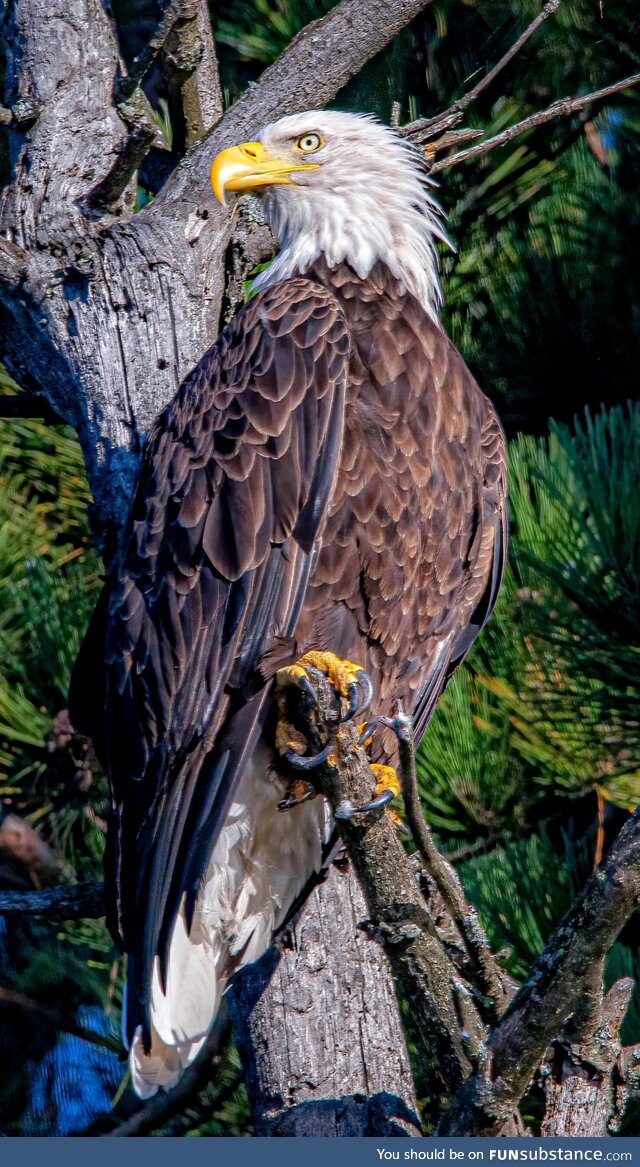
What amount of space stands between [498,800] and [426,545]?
0.86m

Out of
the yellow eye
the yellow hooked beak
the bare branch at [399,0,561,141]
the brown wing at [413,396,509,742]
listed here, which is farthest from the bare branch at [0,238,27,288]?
the brown wing at [413,396,509,742]

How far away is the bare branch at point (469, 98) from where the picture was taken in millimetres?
2904

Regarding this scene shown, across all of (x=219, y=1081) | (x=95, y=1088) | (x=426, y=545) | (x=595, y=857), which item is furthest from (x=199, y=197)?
(x=95, y=1088)

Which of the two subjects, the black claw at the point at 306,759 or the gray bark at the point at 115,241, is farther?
the gray bark at the point at 115,241

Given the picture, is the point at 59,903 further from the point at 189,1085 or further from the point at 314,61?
the point at 314,61

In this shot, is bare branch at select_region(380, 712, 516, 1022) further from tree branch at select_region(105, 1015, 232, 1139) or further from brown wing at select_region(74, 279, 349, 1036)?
tree branch at select_region(105, 1015, 232, 1139)

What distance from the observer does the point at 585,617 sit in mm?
2809

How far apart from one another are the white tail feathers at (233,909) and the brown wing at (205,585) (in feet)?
0.47

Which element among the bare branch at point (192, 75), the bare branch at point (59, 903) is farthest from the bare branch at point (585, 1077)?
the bare branch at point (192, 75)

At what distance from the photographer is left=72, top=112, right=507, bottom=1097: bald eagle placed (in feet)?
7.90

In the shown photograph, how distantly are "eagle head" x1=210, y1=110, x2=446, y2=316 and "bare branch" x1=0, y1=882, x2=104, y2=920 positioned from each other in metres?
1.53

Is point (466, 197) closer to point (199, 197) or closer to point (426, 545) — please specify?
point (199, 197)

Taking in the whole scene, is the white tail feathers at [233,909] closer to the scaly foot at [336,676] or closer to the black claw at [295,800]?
the black claw at [295,800]

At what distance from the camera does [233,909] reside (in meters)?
2.73
